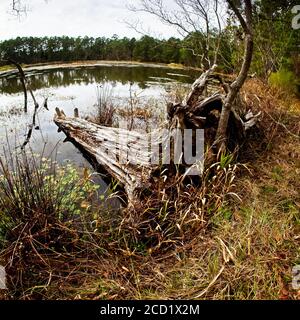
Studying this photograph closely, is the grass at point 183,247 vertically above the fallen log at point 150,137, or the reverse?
the fallen log at point 150,137

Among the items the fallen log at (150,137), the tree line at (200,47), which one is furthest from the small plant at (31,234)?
the tree line at (200,47)

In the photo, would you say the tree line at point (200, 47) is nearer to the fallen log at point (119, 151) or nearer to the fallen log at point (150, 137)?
the fallen log at point (150, 137)

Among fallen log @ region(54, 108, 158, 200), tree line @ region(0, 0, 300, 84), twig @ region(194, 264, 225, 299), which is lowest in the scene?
twig @ region(194, 264, 225, 299)

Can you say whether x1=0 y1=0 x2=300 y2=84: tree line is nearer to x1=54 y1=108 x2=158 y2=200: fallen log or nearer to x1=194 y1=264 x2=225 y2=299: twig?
x1=54 y1=108 x2=158 y2=200: fallen log

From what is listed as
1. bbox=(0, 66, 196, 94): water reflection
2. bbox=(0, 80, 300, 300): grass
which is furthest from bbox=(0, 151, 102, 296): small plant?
bbox=(0, 66, 196, 94): water reflection

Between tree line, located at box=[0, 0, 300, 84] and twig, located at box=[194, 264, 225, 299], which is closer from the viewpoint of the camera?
twig, located at box=[194, 264, 225, 299]

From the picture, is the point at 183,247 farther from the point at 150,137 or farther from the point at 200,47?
the point at 200,47

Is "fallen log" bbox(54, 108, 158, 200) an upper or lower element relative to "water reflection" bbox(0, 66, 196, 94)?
lower

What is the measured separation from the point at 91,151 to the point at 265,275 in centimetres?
369

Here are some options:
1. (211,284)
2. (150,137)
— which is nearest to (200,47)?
(150,137)

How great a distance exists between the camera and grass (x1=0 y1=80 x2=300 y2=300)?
228cm

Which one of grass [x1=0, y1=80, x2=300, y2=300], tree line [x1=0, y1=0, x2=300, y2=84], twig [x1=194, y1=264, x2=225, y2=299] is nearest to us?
twig [x1=194, y1=264, x2=225, y2=299]

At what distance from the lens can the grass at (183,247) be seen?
89.7 inches

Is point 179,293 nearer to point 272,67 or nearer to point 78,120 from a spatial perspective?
point 78,120
